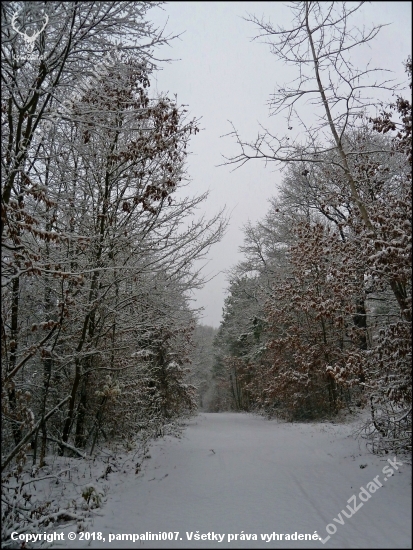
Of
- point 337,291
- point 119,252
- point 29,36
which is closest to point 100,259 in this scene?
point 119,252

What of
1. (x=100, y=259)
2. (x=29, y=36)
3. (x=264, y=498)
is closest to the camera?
(x=29, y=36)

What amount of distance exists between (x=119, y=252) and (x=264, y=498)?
5716 mm

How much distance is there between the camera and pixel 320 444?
7.16 meters

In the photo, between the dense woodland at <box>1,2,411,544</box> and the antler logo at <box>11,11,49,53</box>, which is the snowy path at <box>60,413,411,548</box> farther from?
the antler logo at <box>11,11,49,53</box>

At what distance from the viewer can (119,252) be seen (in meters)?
8.61

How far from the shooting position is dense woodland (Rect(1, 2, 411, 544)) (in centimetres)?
505

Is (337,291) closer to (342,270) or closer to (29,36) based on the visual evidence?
(342,270)

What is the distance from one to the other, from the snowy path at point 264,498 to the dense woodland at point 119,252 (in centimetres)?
116

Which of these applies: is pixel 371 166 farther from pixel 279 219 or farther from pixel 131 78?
pixel 279 219

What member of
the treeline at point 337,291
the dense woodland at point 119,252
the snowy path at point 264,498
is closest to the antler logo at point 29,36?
the dense woodland at point 119,252

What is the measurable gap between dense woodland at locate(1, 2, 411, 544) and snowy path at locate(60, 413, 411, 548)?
116 cm

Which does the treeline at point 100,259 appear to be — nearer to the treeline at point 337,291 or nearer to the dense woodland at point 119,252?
the dense woodland at point 119,252

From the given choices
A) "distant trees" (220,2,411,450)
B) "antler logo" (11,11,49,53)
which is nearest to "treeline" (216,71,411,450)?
"distant trees" (220,2,411,450)

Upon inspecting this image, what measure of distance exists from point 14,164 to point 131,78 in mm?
3435
